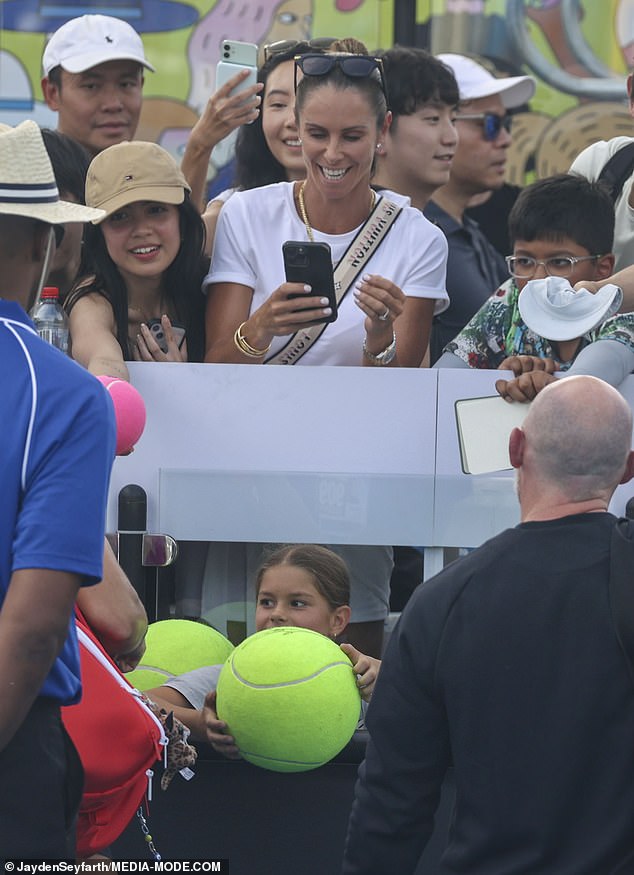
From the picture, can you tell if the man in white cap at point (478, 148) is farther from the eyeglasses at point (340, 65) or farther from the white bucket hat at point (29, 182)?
the white bucket hat at point (29, 182)

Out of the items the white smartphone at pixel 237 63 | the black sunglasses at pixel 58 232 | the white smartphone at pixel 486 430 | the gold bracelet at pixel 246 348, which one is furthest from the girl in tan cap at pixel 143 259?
the black sunglasses at pixel 58 232

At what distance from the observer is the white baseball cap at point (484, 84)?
5359 millimetres

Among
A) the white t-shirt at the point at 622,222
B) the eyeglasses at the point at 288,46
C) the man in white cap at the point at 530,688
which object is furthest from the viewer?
the eyeglasses at the point at 288,46

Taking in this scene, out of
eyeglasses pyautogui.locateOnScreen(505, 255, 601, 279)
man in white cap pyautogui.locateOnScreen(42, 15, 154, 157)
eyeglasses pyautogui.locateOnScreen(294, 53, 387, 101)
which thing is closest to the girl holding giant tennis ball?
eyeglasses pyautogui.locateOnScreen(505, 255, 601, 279)

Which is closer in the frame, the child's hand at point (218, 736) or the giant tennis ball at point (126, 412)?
the giant tennis ball at point (126, 412)

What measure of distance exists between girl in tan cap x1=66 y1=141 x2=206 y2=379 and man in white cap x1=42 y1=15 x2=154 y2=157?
840 mm

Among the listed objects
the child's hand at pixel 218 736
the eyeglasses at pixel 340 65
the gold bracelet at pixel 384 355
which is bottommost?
the child's hand at pixel 218 736

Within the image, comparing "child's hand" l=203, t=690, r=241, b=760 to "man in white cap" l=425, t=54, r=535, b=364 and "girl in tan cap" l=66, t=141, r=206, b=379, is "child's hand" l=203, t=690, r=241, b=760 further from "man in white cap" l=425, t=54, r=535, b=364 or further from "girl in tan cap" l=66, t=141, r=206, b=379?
"man in white cap" l=425, t=54, r=535, b=364

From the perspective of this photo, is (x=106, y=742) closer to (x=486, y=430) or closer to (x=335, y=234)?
(x=486, y=430)

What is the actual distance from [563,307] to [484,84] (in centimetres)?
200

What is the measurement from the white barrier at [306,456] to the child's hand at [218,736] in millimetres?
494

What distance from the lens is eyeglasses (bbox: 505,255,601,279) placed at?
13.3 feet

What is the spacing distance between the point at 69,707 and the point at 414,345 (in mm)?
1772

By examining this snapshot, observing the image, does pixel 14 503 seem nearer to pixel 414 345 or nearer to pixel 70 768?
pixel 70 768
